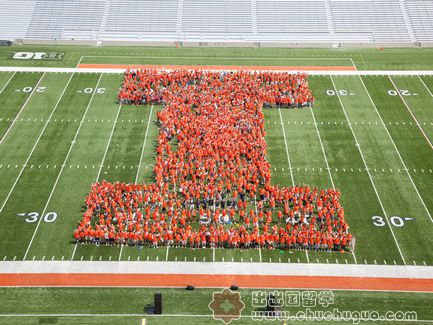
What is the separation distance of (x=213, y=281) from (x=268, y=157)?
38.8 ft

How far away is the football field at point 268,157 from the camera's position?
3073 cm

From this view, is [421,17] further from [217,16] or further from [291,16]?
[217,16]

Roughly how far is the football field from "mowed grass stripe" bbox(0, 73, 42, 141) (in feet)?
0.29

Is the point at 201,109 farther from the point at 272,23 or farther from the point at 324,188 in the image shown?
the point at 272,23

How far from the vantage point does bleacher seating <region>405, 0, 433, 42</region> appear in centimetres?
5478

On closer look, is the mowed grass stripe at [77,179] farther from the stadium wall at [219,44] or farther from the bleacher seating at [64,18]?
the bleacher seating at [64,18]

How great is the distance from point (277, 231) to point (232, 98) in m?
14.2

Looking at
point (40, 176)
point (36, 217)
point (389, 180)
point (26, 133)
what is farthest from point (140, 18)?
point (389, 180)

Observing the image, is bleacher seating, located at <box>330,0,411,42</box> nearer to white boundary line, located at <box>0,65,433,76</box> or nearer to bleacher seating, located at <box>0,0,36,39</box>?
white boundary line, located at <box>0,65,433,76</box>

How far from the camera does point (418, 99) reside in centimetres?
4447

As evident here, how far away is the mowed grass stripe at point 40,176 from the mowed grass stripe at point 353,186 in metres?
18.8

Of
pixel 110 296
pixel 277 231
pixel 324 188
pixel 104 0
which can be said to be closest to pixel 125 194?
pixel 110 296

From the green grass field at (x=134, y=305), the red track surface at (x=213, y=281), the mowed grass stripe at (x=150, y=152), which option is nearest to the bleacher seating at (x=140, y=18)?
the mowed grass stripe at (x=150, y=152)

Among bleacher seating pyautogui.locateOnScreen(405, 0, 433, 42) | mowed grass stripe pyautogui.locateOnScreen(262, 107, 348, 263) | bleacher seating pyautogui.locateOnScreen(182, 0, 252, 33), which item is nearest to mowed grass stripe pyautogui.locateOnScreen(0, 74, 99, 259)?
mowed grass stripe pyautogui.locateOnScreen(262, 107, 348, 263)
